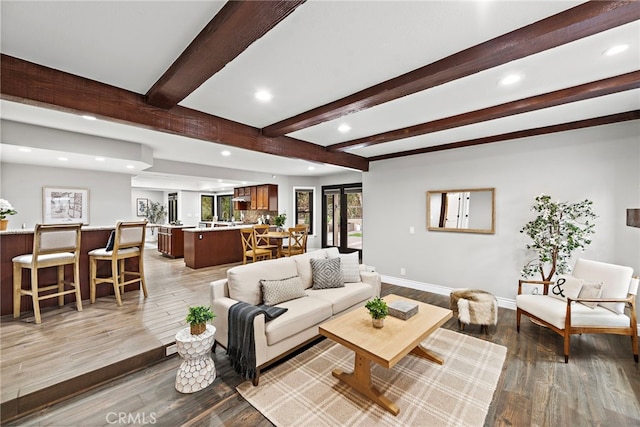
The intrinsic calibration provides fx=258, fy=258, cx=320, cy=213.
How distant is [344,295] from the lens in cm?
312

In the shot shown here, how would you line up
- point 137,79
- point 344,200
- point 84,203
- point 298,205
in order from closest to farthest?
point 137,79 < point 84,203 < point 344,200 < point 298,205

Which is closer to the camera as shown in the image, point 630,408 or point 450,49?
point 450,49

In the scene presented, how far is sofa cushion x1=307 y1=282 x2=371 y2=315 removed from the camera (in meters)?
2.99

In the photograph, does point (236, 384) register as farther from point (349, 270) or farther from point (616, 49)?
point (616, 49)

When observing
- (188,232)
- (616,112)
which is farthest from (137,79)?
(616,112)

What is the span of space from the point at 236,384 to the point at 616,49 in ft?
12.5

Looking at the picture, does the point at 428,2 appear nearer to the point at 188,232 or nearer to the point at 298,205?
the point at 188,232

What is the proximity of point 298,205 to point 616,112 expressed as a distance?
22.0 ft

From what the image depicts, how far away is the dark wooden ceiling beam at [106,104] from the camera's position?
6.03ft

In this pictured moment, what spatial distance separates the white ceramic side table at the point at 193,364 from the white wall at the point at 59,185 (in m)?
4.98

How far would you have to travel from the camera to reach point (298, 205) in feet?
26.9

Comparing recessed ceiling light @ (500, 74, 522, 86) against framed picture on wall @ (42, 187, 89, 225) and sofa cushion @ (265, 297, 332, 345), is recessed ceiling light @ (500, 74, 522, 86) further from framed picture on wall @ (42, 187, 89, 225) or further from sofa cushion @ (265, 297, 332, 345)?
framed picture on wall @ (42, 187, 89, 225)

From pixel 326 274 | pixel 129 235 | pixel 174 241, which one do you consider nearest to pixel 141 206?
pixel 174 241

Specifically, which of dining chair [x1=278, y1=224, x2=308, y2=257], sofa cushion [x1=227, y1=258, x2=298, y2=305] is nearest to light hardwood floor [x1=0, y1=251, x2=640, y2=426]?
sofa cushion [x1=227, y1=258, x2=298, y2=305]
